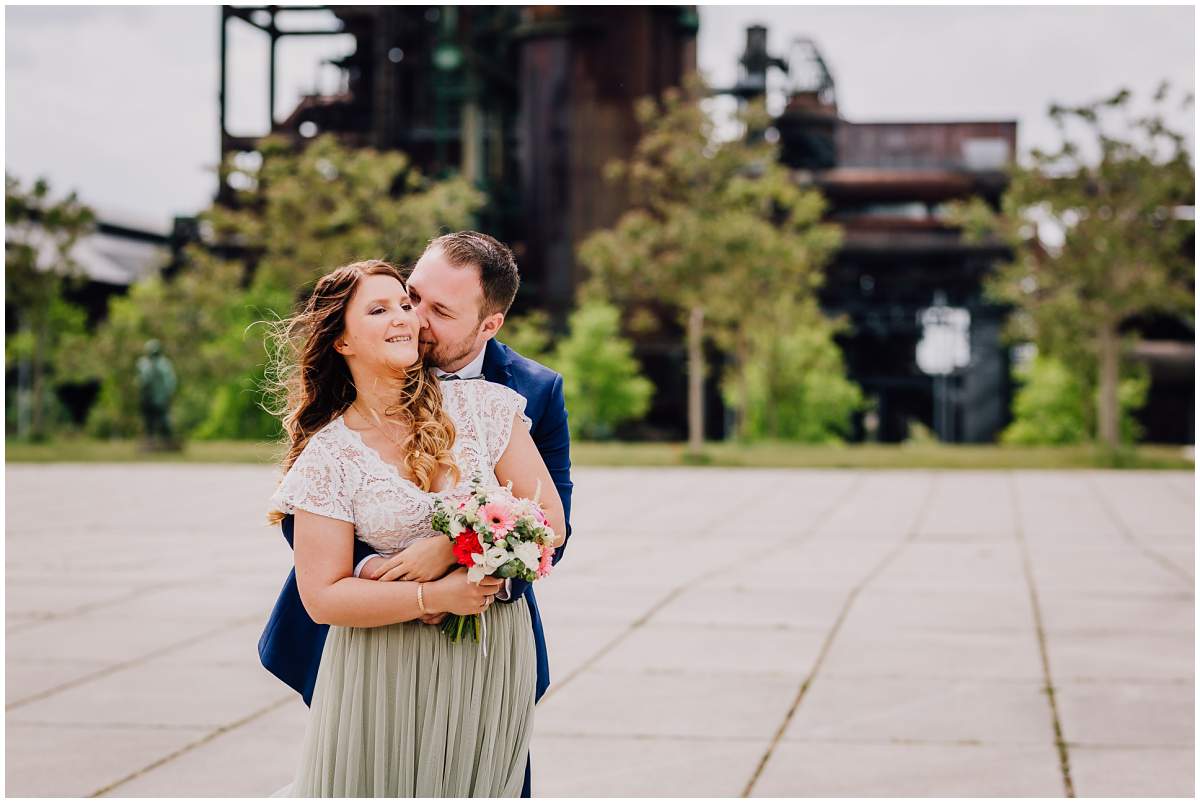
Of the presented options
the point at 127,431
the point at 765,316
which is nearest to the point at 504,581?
the point at 765,316

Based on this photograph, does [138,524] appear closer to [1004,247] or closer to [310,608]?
[310,608]

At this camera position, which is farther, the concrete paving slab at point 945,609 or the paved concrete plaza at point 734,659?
the concrete paving slab at point 945,609

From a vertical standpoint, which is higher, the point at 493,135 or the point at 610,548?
the point at 493,135

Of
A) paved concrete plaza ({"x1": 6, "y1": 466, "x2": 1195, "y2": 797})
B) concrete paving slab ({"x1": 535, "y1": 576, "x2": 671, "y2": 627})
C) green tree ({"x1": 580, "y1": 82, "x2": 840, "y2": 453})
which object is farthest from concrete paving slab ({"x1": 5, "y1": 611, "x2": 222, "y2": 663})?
green tree ({"x1": 580, "y1": 82, "x2": 840, "y2": 453})

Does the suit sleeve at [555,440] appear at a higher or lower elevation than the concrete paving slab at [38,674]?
higher

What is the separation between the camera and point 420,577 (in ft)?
9.85

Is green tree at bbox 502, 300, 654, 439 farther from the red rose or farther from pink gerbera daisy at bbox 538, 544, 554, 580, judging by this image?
the red rose

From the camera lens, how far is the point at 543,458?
3.37m

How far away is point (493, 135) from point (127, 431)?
51.1ft

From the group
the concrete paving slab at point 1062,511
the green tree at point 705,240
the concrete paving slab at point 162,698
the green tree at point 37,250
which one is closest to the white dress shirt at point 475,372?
the concrete paving slab at point 162,698

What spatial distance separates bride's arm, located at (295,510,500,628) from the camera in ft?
9.78

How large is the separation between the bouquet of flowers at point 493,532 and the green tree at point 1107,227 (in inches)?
1101

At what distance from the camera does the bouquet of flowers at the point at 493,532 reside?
290 centimetres

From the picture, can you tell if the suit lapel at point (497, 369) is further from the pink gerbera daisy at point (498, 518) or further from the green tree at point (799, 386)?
the green tree at point (799, 386)
